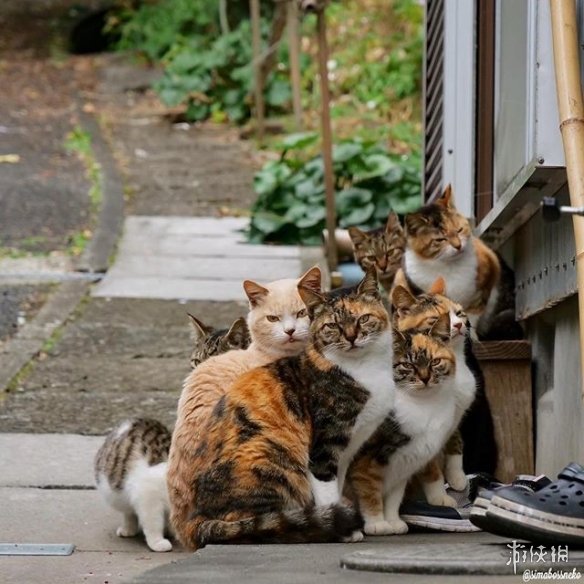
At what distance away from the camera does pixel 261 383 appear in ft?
12.8

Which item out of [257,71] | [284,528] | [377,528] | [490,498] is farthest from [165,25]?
[490,498]

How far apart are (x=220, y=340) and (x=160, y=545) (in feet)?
3.26

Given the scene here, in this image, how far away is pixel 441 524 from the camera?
13.3 feet

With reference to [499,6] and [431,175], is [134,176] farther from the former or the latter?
[499,6]

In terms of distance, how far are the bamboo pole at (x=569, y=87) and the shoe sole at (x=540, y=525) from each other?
0.52 metres

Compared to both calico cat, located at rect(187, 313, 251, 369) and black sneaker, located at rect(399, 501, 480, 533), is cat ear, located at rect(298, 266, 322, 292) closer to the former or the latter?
calico cat, located at rect(187, 313, 251, 369)

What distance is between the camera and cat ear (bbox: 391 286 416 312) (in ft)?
14.7

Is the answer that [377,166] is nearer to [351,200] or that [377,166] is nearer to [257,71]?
[351,200]

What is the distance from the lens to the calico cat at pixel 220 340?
16.0 feet

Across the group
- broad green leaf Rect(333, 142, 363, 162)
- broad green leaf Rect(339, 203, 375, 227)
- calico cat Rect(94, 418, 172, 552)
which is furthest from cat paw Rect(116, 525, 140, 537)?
broad green leaf Rect(333, 142, 363, 162)

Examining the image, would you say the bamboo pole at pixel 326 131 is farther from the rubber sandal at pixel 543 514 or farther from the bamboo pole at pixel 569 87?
the rubber sandal at pixel 543 514

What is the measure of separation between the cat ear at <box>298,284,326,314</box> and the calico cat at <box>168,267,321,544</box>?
5.7 inches

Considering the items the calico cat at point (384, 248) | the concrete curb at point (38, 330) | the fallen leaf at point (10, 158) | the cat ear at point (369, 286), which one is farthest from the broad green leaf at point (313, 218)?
the cat ear at point (369, 286)

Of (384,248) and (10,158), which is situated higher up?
(10,158)
